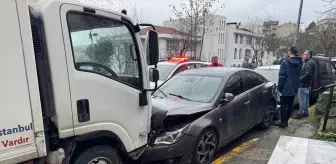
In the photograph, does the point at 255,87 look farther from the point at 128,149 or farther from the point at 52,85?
the point at 52,85

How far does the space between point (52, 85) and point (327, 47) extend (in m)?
14.2

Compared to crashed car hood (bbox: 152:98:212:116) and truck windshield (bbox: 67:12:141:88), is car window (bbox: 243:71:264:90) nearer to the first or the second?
crashed car hood (bbox: 152:98:212:116)

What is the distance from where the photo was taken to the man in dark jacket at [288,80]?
5684mm

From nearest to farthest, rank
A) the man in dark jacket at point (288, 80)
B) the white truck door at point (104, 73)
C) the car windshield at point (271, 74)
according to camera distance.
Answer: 1. the white truck door at point (104, 73)
2. the man in dark jacket at point (288, 80)
3. the car windshield at point (271, 74)

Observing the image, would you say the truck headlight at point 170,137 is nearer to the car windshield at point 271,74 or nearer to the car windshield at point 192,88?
the car windshield at point 192,88

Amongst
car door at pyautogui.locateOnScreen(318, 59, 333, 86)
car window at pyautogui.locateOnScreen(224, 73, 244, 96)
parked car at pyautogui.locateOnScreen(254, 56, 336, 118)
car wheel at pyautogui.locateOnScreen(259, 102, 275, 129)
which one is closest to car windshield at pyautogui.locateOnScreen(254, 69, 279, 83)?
parked car at pyautogui.locateOnScreen(254, 56, 336, 118)

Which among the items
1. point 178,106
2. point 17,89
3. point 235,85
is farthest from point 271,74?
point 17,89

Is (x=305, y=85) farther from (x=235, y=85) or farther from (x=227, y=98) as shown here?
(x=227, y=98)

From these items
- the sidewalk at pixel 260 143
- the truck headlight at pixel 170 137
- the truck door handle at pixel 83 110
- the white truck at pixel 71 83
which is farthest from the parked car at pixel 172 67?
the truck door handle at pixel 83 110

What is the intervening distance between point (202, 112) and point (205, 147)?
1.79 feet

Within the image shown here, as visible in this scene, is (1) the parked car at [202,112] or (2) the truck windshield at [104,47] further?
(1) the parked car at [202,112]

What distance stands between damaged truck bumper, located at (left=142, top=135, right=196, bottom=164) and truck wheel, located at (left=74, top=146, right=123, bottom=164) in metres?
0.62

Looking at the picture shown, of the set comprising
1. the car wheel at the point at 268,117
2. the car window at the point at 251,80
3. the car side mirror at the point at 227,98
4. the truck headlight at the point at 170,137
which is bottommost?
the car wheel at the point at 268,117

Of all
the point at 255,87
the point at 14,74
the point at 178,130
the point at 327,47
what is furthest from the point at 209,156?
the point at 327,47
